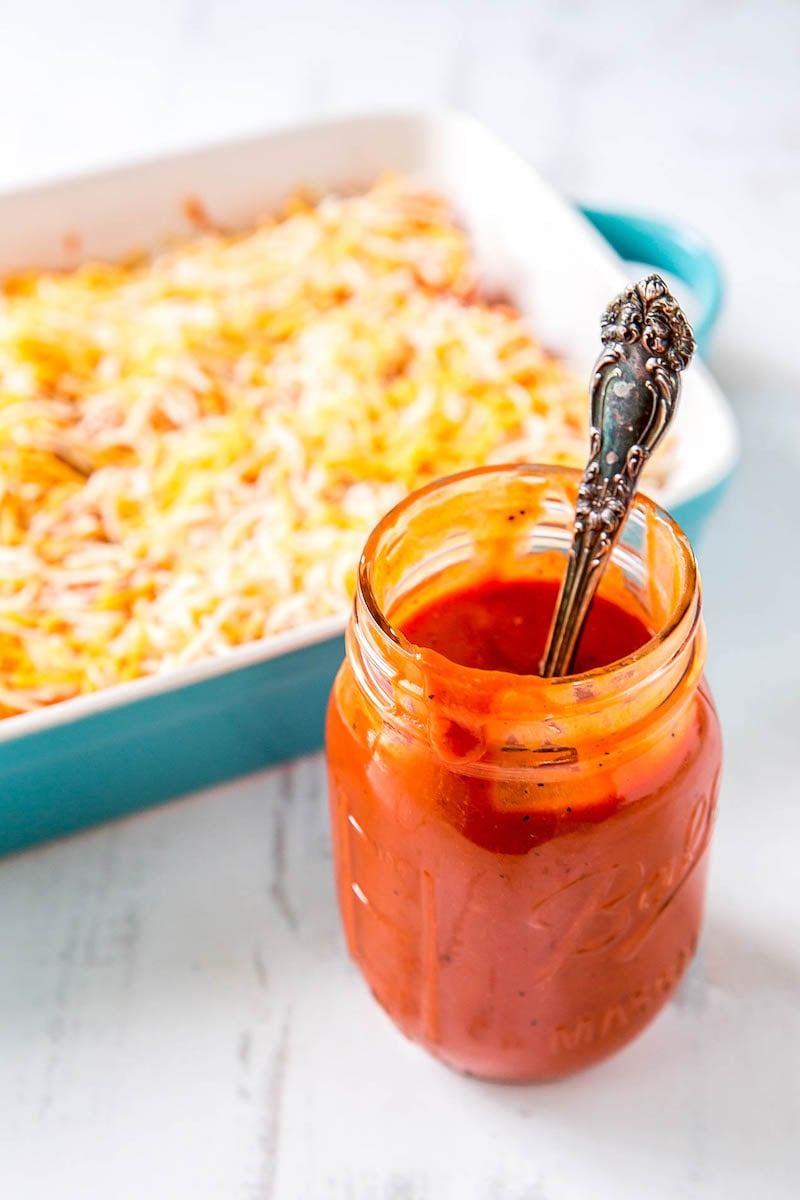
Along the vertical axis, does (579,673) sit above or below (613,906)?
above

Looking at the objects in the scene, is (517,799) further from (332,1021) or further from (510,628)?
(332,1021)

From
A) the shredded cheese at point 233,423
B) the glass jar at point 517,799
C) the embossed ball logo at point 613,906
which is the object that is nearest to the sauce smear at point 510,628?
the glass jar at point 517,799

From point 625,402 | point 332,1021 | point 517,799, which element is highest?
point 625,402

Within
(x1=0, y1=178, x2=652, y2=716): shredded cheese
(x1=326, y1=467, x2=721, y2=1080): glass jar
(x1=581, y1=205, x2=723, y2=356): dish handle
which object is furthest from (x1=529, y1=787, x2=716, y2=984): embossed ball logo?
(x1=581, y1=205, x2=723, y2=356): dish handle

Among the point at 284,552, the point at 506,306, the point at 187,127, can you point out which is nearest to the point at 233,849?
the point at 284,552

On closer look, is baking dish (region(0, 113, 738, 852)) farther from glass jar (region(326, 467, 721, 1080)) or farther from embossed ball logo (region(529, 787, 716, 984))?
embossed ball logo (region(529, 787, 716, 984))

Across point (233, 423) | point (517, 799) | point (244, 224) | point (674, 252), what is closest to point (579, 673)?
point (517, 799)

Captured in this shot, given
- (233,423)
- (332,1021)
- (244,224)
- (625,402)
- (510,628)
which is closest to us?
(625,402)
